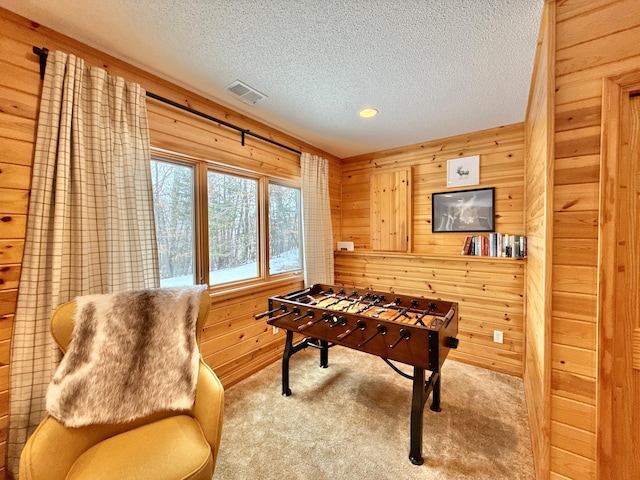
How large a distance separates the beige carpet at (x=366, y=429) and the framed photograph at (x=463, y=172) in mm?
1963

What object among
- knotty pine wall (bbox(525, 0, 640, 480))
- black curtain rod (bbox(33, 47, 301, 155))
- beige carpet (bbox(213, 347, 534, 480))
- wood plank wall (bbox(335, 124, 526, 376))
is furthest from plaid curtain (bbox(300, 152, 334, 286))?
knotty pine wall (bbox(525, 0, 640, 480))

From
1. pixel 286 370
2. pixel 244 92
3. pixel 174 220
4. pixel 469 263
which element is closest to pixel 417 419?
pixel 286 370

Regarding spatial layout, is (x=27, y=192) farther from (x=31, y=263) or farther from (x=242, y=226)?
(x=242, y=226)

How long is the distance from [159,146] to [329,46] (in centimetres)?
135

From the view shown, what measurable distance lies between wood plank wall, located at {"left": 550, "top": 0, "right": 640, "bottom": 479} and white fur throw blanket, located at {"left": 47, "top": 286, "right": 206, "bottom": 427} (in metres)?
1.77

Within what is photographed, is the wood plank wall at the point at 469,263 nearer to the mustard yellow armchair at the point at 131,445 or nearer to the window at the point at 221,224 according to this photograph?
the window at the point at 221,224

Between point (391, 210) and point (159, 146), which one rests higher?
point (159, 146)

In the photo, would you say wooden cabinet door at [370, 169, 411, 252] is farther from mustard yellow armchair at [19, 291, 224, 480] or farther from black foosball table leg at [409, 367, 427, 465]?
mustard yellow armchair at [19, 291, 224, 480]

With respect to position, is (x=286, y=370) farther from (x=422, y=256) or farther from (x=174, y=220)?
(x=422, y=256)

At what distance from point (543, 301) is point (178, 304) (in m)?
1.88

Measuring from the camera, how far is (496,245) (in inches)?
101

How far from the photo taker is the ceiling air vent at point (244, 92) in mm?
1908

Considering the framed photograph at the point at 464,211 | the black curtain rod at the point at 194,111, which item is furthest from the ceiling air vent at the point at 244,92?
the framed photograph at the point at 464,211

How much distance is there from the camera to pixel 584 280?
1.17m
